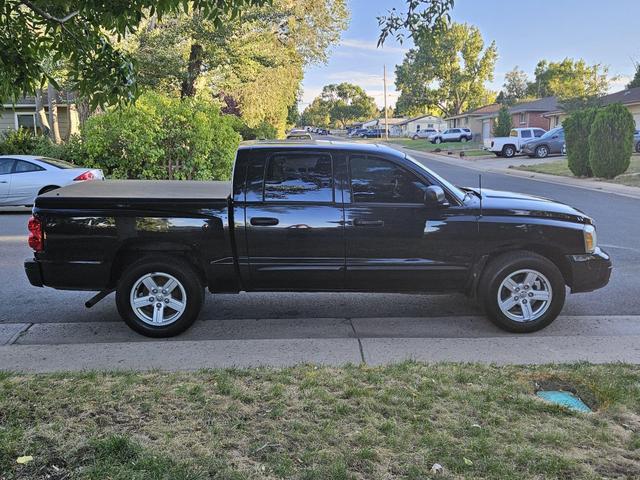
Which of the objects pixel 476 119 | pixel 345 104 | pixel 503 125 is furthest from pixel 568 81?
pixel 345 104

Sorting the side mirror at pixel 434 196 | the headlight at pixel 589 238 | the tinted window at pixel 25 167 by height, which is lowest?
the headlight at pixel 589 238

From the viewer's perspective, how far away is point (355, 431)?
3.37 meters

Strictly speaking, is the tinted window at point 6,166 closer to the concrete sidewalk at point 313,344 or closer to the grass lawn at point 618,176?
the concrete sidewalk at point 313,344

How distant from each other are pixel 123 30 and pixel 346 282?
3.02m

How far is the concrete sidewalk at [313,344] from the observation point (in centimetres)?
466

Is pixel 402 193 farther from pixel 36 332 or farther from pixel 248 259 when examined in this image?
pixel 36 332

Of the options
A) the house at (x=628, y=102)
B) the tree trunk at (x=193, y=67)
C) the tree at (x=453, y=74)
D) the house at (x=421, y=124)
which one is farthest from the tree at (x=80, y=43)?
the house at (x=421, y=124)

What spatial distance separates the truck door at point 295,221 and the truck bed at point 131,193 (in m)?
0.39

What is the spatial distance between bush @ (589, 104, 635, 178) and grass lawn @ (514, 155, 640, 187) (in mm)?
493

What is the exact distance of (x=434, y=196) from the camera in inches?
206

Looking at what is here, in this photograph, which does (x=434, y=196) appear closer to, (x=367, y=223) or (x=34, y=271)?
(x=367, y=223)

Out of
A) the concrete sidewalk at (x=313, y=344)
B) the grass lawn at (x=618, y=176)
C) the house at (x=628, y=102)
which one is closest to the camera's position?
the concrete sidewalk at (x=313, y=344)

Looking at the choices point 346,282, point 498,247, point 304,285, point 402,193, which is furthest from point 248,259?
point 498,247

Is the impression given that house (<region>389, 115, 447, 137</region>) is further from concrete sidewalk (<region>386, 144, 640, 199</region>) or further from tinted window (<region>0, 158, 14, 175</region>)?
tinted window (<region>0, 158, 14, 175</region>)
